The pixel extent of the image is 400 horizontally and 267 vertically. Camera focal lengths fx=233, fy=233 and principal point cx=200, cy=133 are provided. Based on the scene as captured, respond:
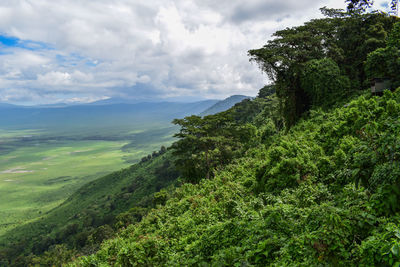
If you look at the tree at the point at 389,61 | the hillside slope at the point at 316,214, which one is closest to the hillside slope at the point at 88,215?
the hillside slope at the point at 316,214

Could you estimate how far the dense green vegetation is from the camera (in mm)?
4074

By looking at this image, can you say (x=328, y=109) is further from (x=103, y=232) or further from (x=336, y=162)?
(x=103, y=232)

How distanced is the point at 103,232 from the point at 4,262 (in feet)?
119

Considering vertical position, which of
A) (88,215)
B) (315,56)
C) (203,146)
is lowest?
(88,215)

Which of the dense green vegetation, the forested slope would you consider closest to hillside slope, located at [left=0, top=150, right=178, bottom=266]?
the dense green vegetation

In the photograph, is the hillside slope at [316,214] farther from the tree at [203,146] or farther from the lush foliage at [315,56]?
the tree at [203,146]

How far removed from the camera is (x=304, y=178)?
8500 millimetres

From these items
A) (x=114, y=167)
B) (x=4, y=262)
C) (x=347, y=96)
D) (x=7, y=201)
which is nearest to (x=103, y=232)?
(x=4, y=262)

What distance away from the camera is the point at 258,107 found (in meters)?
57.3

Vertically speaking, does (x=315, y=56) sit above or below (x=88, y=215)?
above

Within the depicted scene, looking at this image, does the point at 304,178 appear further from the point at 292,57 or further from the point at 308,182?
the point at 292,57

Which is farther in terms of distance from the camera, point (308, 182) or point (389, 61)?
point (389, 61)

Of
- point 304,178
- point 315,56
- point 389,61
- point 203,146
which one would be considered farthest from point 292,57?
point 304,178

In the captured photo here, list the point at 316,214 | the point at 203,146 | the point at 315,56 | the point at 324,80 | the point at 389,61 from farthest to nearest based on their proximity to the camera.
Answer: the point at 203,146
the point at 315,56
the point at 324,80
the point at 389,61
the point at 316,214
